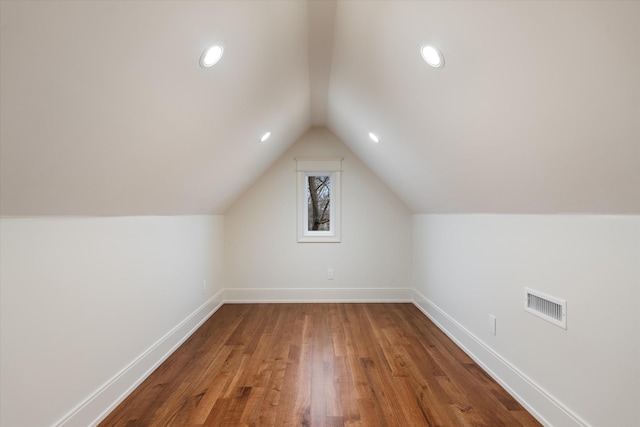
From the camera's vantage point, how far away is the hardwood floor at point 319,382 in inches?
79.5

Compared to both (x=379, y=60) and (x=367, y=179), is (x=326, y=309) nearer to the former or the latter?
(x=367, y=179)

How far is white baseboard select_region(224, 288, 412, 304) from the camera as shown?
15.4ft

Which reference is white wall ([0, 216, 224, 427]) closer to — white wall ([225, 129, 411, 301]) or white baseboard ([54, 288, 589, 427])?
white baseboard ([54, 288, 589, 427])

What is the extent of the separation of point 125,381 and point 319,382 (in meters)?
1.30

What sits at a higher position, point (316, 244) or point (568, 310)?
point (316, 244)

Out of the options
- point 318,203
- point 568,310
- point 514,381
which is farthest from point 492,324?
point 318,203

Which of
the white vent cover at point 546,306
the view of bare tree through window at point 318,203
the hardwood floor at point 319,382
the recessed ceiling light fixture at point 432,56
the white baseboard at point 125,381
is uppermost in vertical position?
the recessed ceiling light fixture at point 432,56

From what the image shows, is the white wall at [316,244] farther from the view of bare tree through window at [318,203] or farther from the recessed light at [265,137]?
the recessed light at [265,137]

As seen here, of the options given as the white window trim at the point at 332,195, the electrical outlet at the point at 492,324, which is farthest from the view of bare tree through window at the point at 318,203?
the electrical outlet at the point at 492,324

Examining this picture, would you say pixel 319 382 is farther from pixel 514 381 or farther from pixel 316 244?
pixel 316 244

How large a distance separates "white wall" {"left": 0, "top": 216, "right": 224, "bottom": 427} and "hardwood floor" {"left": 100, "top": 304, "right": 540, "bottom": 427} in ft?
0.84

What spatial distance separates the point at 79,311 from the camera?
1.87 metres

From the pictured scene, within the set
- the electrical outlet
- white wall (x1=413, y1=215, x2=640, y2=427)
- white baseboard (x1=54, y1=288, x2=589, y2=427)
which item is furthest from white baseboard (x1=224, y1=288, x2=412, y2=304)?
the electrical outlet

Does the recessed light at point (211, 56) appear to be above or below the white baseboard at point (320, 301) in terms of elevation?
above
